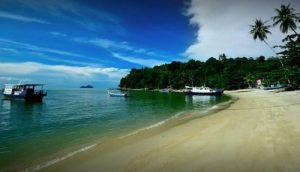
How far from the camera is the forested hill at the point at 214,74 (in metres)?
76.7

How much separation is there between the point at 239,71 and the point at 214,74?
20.7 m

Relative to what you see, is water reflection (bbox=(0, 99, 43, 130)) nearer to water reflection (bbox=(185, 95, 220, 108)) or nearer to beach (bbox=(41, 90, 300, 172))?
beach (bbox=(41, 90, 300, 172))

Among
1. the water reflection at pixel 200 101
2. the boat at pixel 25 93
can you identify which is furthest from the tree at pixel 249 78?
the boat at pixel 25 93

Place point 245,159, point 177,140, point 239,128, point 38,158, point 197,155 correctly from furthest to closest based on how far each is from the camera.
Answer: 1. point 239,128
2. point 177,140
3. point 38,158
4. point 197,155
5. point 245,159

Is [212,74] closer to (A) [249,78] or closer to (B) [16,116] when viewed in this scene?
(A) [249,78]

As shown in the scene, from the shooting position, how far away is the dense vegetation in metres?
47.2

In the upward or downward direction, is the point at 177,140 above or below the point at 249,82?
below

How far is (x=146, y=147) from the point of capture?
11781mm

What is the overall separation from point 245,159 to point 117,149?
5663 millimetres

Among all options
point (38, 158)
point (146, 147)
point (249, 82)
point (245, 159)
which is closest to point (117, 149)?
point (146, 147)

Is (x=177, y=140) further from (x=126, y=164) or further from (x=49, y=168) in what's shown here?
(x=49, y=168)

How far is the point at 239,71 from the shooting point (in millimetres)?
104188

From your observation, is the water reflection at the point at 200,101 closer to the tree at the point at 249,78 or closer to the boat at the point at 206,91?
the boat at the point at 206,91

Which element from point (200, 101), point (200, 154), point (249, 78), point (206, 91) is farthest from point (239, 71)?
point (200, 154)
